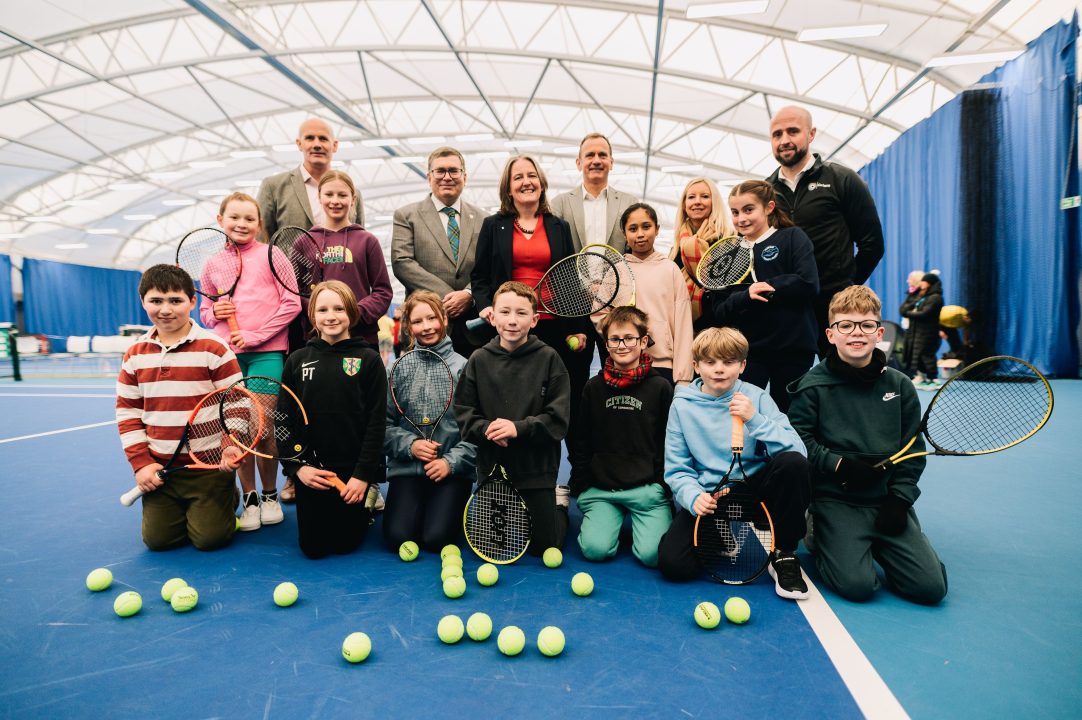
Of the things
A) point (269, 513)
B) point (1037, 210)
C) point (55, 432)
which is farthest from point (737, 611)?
point (1037, 210)

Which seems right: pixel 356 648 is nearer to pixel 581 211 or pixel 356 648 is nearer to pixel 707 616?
pixel 707 616

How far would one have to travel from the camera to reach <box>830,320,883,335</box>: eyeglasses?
278 centimetres

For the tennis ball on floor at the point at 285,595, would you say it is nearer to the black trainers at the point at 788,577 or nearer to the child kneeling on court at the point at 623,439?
the child kneeling on court at the point at 623,439

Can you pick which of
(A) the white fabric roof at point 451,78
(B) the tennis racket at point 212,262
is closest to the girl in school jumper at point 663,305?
(B) the tennis racket at point 212,262

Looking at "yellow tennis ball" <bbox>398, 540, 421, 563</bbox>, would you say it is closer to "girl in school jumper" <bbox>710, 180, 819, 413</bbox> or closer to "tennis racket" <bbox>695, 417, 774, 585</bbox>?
"tennis racket" <bbox>695, 417, 774, 585</bbox>

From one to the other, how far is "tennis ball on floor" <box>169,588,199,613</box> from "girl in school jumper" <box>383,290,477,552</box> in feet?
3.14

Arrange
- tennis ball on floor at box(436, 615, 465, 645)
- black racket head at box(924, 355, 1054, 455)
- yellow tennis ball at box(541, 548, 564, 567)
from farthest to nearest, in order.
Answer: yellow tennis ball at box(541, 548, 564, 567), black racket head at box(924, 355, 1054, 455), tennis ball on floor at box(436, 615, 465, 645)

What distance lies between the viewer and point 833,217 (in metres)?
3.56

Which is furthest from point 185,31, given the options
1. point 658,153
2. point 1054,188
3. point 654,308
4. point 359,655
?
point 1054,188

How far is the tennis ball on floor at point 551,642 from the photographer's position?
2.11 m

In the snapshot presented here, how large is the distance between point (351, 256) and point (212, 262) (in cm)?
87

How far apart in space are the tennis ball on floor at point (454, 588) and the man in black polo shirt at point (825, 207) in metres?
2.57

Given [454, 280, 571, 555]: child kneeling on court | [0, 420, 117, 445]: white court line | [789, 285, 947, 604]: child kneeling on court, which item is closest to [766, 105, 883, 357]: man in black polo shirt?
[789, 285, 947, 604]: child kneeling on court

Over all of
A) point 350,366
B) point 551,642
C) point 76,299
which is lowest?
point 551,642
